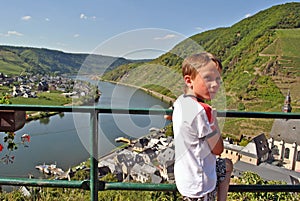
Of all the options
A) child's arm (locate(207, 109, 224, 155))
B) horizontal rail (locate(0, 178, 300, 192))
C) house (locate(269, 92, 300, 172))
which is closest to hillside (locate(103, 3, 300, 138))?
house (locate(269, 92, 300, 172))

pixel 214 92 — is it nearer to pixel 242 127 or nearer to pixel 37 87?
pixel 37 87

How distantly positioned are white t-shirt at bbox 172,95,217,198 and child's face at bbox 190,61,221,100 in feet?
0.28

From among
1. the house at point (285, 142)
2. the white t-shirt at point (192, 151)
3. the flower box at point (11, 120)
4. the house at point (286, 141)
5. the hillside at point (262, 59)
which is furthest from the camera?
the hillside at point (262, 59)

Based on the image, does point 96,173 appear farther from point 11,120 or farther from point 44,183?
point 11,120

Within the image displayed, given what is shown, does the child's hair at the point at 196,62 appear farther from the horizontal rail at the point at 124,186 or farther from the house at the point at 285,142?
the house at the point at 285,142

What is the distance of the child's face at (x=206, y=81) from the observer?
4.41ft

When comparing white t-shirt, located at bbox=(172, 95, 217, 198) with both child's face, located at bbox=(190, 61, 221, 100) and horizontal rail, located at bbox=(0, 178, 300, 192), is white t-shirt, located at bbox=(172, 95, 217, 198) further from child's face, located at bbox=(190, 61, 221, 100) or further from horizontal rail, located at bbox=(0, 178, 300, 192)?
horizontal rail, located at bbox=(0, 178, 300, 192)

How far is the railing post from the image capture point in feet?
5.25

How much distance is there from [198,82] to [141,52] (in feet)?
1.82

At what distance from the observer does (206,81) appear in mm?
1346

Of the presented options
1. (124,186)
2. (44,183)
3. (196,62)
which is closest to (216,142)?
(196,62)

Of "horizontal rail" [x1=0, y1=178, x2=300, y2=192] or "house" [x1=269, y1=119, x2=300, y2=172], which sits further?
"house" [x1=269, y1=119, x2=300, y2=172]

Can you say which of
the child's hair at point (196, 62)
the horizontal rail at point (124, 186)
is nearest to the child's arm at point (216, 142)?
the child's hair at point (196, 62)

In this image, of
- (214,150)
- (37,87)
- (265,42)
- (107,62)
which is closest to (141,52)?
(107,62)
